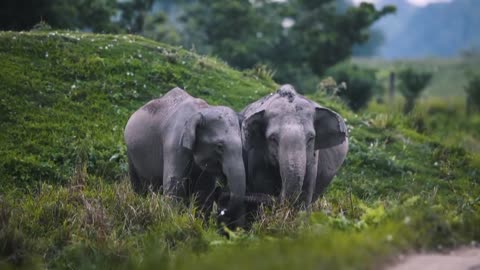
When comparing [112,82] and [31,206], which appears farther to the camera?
[112,82]

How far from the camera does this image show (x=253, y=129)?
10336 millimetres

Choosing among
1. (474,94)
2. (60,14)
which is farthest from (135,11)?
(474,94)

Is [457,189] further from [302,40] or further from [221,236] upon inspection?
[302,40]

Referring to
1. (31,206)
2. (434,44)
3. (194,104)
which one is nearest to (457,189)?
(194,104)

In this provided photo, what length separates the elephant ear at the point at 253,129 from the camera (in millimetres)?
10305

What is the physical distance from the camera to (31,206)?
10539 mm

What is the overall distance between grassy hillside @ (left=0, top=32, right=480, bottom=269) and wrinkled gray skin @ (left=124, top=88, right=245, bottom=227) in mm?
423

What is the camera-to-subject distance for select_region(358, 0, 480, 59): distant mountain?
14500cm

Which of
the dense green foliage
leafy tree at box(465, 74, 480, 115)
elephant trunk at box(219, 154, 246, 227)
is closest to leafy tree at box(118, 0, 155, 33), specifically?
the dense green foliage

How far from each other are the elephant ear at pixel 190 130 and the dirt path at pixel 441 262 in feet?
12.8

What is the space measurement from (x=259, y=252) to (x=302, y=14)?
26993mm

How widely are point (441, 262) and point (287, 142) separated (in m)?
3.06

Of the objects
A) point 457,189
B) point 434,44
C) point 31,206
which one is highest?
point 31,206

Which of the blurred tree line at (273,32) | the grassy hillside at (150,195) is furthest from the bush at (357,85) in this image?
the grassy hillside at (150,195)
